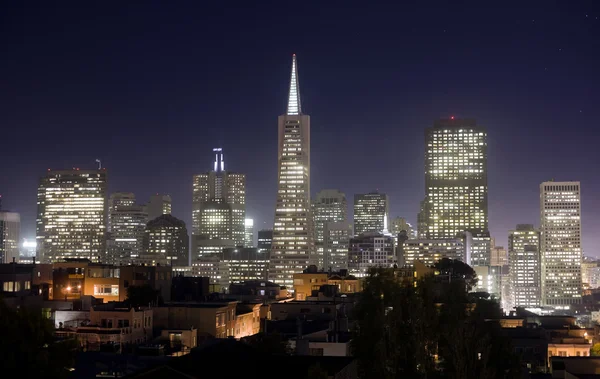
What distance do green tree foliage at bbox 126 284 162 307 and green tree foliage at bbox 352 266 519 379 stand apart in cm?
4187

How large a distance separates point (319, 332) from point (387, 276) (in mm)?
11362

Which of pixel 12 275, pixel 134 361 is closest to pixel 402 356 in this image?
pixel 134 361

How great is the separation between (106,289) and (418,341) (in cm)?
7246

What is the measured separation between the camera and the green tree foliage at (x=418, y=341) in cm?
4578

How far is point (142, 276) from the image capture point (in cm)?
11519

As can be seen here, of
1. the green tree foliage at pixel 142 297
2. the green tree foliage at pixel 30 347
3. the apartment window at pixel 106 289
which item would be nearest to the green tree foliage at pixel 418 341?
the green tree foliage at pixel 30 347

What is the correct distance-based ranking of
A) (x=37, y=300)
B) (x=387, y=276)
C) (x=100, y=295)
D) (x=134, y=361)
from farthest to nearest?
(x=100, y=295), (x=37, y=300), (x=387, y=276), (x=134, y=361)

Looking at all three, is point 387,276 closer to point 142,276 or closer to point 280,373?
point 280,373

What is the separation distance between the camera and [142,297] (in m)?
96.1

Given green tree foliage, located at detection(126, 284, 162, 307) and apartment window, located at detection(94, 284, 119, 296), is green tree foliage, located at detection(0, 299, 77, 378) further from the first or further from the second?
apartment window, located at detection(94, 284, 119, 296)

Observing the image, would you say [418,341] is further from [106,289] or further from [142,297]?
[106,289]

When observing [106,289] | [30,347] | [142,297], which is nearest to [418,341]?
[30,347]

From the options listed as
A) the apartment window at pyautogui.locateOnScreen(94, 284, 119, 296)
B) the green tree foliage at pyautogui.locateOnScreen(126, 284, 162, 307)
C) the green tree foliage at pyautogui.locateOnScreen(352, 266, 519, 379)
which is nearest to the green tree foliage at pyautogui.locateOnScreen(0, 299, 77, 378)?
the green tree foliage at pyautogui.locateOnScreen(352, 266, 519, 379)

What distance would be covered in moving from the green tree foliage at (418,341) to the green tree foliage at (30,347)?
56.4 ft
